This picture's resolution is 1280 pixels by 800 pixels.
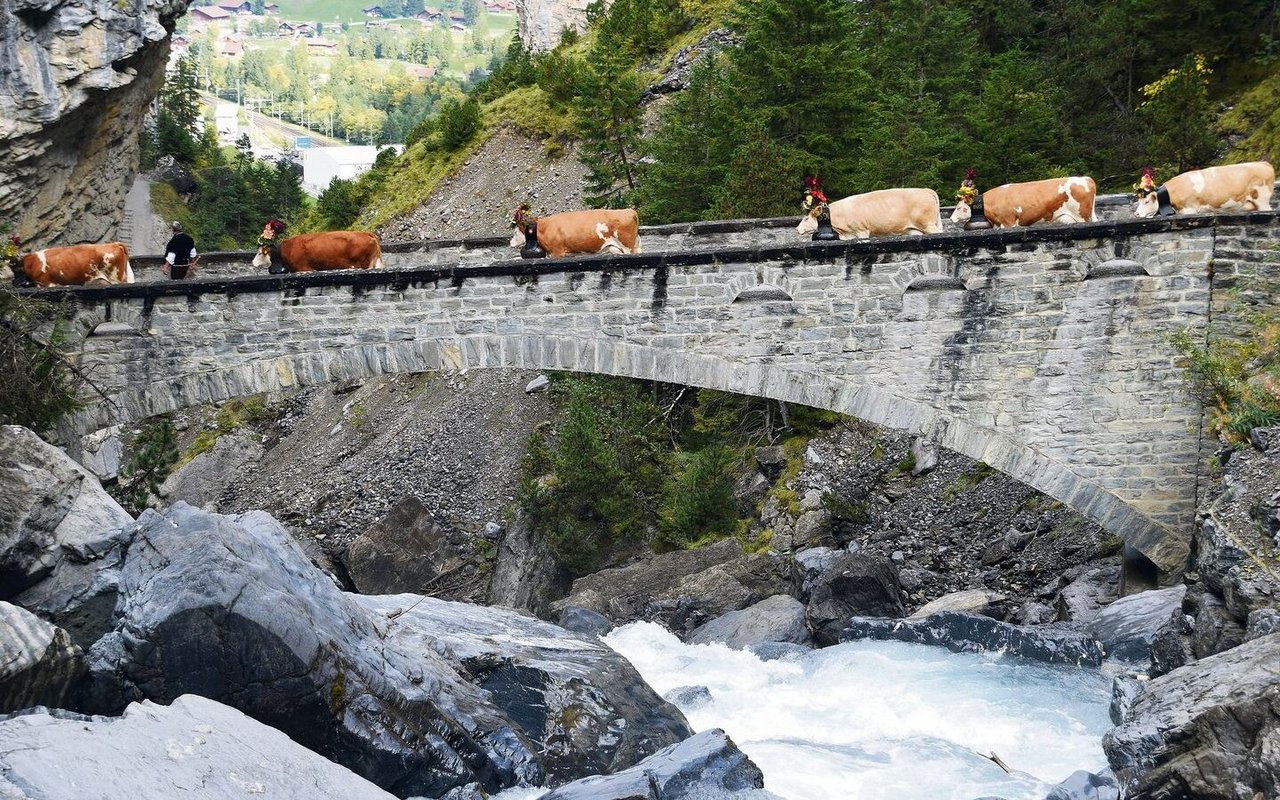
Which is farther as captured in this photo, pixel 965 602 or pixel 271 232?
pixel 965 602

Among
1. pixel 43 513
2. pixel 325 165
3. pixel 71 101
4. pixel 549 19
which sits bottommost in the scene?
pixel 43 513

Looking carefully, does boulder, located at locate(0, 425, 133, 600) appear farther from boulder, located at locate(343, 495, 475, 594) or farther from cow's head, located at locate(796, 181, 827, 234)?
boulder, located at locate(343, 495, 475, 594)

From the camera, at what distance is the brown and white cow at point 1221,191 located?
14.0 metres

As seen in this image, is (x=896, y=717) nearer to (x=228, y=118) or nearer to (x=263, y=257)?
(x=263, y=257)

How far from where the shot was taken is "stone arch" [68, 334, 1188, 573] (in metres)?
14.2

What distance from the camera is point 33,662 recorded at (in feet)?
30.3

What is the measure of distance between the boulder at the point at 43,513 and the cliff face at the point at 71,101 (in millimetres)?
6939

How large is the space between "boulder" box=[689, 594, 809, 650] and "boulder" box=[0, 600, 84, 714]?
8.17 meters

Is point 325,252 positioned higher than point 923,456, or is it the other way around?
point 325,252

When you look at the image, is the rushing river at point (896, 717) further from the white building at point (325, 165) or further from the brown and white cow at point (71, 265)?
the white building at point (325, 165)

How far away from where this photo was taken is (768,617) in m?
16.2

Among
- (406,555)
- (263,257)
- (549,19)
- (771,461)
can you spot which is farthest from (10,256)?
(549,19)

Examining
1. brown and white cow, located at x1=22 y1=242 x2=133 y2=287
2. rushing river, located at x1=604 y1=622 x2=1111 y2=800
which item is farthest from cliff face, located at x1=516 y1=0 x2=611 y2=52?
rushing river, located at x1=604 y1=622 x2=1111 y2=800

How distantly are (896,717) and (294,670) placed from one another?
19.3 feet
